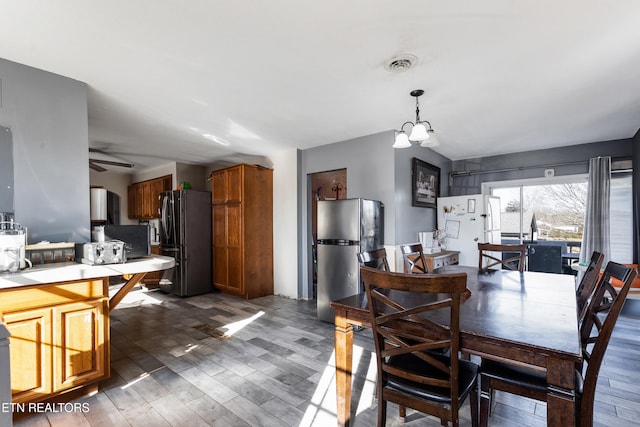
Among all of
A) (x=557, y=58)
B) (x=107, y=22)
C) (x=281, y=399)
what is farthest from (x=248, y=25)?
(x=281, y=399)

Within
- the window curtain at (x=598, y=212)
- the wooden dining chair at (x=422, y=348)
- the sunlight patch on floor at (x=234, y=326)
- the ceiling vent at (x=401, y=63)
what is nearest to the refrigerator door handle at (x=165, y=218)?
the sunlight patch on floor at (x=234, y=326)

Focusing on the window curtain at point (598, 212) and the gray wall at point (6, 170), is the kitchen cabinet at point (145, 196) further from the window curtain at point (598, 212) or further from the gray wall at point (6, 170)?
the window curtain at point (598, 212)

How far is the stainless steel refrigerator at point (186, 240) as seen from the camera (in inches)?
192

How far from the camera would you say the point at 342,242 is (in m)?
3.55

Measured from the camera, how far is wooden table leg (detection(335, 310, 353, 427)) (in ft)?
5.43

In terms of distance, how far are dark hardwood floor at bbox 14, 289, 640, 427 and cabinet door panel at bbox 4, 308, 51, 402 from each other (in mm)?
215

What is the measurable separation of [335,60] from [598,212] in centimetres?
455

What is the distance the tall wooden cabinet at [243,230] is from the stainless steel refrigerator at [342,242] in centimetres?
149

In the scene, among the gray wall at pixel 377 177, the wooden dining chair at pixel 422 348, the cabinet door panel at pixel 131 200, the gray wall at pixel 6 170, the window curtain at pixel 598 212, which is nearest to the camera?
the wooden dining chair at pixel 422 348

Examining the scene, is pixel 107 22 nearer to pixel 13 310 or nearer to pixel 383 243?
pixel 13 310

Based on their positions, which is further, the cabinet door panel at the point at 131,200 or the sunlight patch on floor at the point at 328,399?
the cabinet door panel at the point at 131,200

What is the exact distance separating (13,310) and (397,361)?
2269 mm

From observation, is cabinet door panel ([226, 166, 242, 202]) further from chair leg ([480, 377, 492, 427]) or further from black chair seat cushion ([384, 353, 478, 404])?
chair leg ([480, 377, 492, 427])

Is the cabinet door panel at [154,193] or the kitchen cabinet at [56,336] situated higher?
the cabinet door panel at [154,193]
